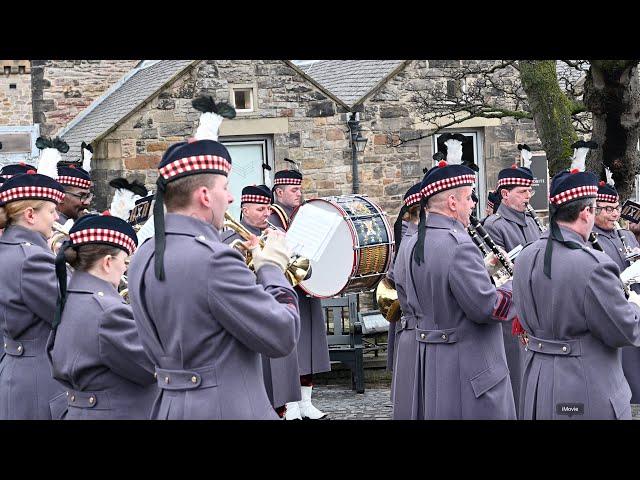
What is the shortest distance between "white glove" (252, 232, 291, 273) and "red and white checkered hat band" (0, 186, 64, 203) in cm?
205

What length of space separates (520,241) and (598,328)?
12.2 feet

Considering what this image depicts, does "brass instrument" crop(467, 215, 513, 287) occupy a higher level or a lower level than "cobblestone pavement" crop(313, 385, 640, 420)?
higher

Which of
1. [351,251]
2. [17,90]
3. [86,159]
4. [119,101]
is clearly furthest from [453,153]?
[17,90]

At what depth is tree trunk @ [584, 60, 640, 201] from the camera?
9.99 m

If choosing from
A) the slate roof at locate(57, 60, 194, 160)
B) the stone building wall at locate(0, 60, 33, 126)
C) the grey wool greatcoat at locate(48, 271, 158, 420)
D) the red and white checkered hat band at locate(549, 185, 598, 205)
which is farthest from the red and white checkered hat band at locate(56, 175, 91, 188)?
the stone building wall at locate(0, 60, 33, 126)

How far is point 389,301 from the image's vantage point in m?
8.15

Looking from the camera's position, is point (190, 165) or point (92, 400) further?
point (92, 400)

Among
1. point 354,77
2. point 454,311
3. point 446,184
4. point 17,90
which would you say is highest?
point 17,90

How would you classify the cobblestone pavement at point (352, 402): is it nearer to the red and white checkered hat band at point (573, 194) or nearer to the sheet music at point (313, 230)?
the sheet music at point (313, 230)

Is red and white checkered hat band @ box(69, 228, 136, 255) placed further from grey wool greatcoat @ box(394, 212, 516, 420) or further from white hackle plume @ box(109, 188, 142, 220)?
grey wool greatcoat @ box(394, 212, 516, 420)

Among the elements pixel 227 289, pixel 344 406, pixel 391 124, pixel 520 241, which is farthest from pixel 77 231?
pixel 391 124

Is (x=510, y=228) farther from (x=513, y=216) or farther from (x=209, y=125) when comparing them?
(x=209, y=125)

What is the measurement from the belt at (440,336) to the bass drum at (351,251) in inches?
86.1

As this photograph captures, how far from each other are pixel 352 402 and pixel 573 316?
18.0ft
